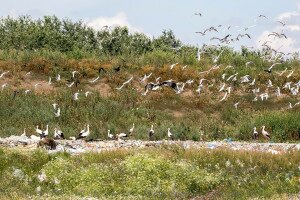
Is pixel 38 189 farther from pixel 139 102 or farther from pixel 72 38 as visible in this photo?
pixel 72 38

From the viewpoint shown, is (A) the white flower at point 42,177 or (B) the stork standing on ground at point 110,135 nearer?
(A) the white flower at point 42,177

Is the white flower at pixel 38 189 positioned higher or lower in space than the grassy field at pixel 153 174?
lower

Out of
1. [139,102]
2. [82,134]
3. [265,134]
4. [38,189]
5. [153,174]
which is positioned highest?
[139,102]

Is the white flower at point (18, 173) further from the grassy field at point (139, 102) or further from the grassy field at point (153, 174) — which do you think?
the grassy field at point (139, 102)

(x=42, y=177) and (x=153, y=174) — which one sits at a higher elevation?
(x=153, y=174)

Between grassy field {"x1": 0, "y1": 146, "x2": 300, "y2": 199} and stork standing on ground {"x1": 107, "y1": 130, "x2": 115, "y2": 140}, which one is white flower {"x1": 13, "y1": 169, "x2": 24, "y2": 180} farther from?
stork standing on ground {"x1": 107, "y1": 130, "x2": 115, "y2": 140}

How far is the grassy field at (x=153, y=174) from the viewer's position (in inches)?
720

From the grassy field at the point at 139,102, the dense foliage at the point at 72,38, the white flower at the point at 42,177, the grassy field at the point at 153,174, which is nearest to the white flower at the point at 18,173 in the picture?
the grassy field at the point at 153,174

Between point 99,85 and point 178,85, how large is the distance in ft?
19.0

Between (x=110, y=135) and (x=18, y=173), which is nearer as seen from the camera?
(x=18, y=173)

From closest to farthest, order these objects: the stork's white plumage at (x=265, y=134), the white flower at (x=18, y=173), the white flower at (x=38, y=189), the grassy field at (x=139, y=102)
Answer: the white flower at (x=38, y=189) < the white flower at (x=18, y=173) < the stork's white plumage at (x=265, y=134) < the grassy field at (x=139, y=102)

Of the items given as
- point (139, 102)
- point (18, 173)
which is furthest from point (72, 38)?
point (18, 173)

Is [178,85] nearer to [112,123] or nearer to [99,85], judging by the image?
[99,85]

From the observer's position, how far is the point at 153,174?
770 inches
